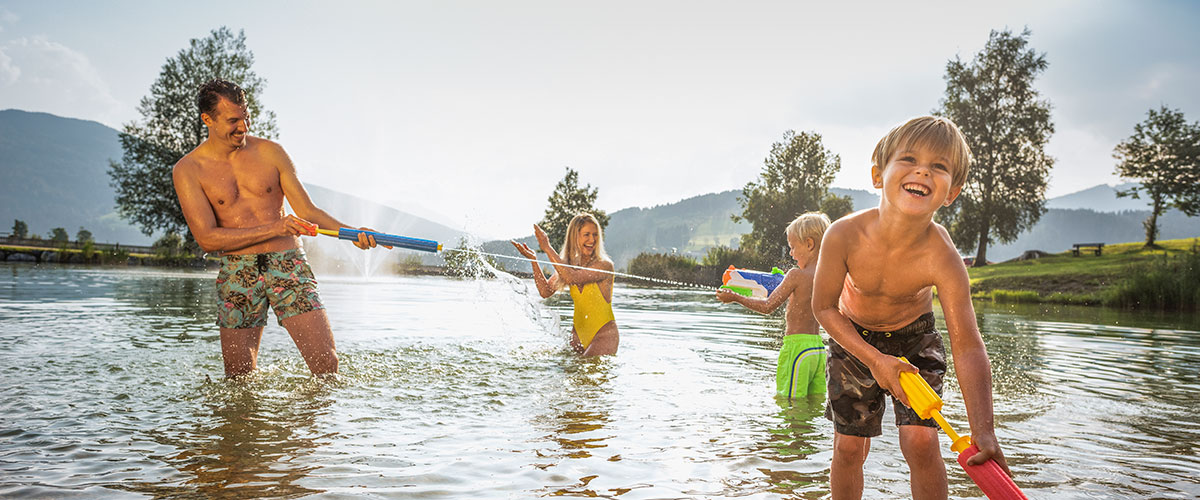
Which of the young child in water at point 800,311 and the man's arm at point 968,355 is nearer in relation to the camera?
the man's arm at point 968,355

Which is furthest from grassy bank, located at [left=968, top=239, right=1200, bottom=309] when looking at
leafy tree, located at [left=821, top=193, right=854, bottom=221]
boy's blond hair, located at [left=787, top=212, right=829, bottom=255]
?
boy's blond hair, located at [left=787, top=212, right=829, bottom=255]

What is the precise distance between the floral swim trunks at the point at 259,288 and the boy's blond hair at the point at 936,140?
4738 mm

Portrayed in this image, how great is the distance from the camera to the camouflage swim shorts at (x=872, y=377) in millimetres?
3295

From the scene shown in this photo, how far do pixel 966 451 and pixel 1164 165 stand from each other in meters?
65.7

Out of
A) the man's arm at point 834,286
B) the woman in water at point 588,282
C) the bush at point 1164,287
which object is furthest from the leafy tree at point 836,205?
the man's arm at point 834,286

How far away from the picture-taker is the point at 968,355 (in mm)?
2834

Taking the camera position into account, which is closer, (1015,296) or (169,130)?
(1015,296)

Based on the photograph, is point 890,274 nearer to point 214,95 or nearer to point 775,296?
point 775,296

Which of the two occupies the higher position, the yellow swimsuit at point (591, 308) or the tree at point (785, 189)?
the tree at point (785, 189)

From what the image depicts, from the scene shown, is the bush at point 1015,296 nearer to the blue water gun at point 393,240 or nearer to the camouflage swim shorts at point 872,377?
the blue water gun at point 393,240

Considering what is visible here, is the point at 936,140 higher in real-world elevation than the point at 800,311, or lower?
higher

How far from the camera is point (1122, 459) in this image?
15.3 feet

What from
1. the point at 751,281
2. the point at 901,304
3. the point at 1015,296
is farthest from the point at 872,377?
the point at 1015,296

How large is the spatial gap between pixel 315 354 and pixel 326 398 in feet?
1.45
